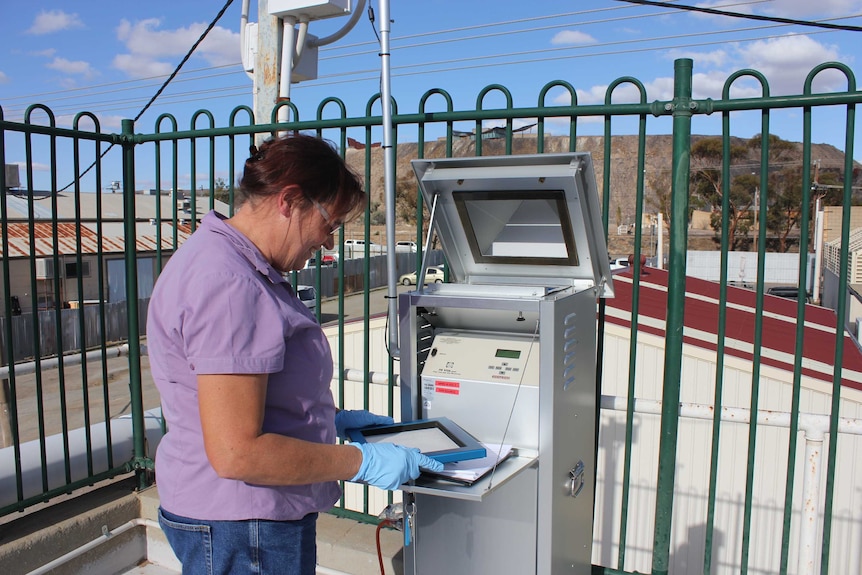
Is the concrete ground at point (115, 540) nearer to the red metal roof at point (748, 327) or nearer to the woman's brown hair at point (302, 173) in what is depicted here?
the woman's brown hair at point (302, 173)

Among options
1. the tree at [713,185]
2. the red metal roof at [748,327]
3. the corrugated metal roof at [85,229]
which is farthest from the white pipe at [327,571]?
the tree at [713,185]

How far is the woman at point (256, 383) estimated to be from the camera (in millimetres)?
1457

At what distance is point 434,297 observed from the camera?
212 centimetres

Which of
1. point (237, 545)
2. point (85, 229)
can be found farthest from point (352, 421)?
point (85, 229)

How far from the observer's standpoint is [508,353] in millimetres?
2084

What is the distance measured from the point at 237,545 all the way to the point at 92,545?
207 centimetres

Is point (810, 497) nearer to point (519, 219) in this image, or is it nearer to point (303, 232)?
point (519, 219)

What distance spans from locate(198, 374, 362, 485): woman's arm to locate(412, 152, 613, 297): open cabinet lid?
1.00 meters

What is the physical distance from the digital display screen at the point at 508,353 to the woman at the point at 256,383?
1.46 ft

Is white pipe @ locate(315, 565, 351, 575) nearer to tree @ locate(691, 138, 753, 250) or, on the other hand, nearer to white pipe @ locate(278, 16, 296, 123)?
white pipe @ locate(278, 16, 296, 123)

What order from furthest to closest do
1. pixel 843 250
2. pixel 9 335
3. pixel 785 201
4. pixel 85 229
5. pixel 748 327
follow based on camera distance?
pixel 785 201 < pixel 85 229 < pixel 748 327 < pixel 9 335 < pixel 843 250

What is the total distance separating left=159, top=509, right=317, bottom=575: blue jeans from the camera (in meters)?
1.66

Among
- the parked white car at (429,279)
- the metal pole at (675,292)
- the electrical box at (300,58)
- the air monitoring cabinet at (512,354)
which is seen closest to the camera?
the air monitoring cabinet at (512,354)

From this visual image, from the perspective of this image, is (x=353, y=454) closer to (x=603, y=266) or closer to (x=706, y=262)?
(x=603, y=266)
